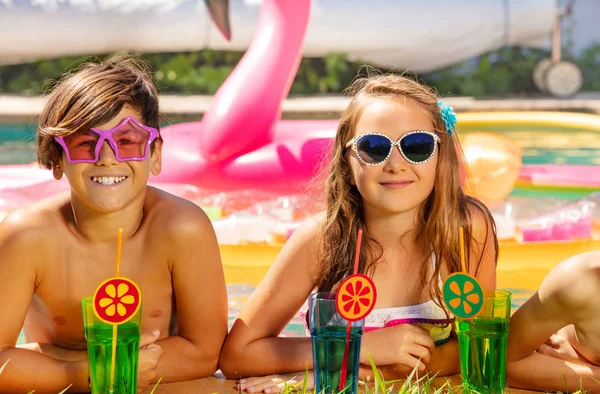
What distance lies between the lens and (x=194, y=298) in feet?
8.52

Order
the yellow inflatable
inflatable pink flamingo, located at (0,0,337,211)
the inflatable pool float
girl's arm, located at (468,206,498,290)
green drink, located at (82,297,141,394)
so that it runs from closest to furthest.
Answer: green drink, located at (82,297,141,394)
girl's arm, located at (468,206,498,290)
the inflatable pool float
the yellow inflatable
inflatable pink flamingo, located at (0,0,337,211)

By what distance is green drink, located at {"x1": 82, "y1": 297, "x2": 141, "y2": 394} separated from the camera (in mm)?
2121

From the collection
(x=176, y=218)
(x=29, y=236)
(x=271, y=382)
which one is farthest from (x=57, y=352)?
(x=271, y=382)

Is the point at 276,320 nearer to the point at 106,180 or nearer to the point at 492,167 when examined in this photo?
the point at 106,180

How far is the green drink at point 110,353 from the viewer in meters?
2.12

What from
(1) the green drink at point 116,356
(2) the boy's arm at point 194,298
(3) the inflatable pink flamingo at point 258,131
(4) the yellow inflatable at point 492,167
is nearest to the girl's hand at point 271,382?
(2) the boy's arm at point 194,298

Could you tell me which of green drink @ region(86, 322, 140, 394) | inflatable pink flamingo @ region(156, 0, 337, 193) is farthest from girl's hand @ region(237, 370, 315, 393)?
inflatable pink flamingo @ region(156, 0, 337, 193)

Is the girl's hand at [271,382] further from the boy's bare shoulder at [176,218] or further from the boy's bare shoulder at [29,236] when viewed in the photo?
the boy's bare shoulder at [29,236]

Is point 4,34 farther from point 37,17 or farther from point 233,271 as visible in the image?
point 233,271

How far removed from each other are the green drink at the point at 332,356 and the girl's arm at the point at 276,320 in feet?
1.14

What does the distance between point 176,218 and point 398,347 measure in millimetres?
698

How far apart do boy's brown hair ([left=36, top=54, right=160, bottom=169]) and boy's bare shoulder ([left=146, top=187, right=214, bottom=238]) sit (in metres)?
0.22

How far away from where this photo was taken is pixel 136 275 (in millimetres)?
2605

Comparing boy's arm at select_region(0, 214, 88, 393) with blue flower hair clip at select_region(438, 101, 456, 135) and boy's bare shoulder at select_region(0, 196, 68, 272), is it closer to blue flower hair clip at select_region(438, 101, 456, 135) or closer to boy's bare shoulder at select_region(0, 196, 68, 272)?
boy's bare shoulder at select_region(0, 196, 68, 272)
